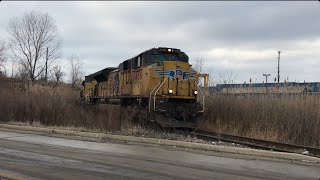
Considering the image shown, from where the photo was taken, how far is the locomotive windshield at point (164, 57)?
63.8 ft

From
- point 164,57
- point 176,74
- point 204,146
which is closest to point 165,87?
point 176,74

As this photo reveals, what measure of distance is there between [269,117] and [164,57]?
5.85 metres

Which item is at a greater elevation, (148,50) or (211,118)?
(148,50)

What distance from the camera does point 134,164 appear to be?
987 centimetres

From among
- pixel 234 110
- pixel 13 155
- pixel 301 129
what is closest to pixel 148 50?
pixel 234 110

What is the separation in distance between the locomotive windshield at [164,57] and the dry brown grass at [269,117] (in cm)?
306

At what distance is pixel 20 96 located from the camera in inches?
1035

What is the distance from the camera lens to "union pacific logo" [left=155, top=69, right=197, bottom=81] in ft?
61.9

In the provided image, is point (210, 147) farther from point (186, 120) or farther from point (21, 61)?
point (21, 61)

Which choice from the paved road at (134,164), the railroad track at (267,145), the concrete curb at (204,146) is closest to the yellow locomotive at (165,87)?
the railroad track at (267,145)

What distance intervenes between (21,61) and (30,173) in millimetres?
58789

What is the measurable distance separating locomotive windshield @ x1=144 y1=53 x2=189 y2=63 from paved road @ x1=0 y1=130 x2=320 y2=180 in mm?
6931

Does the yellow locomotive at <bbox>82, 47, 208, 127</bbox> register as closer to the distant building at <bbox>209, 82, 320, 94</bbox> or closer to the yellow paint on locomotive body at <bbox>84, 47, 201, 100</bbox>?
the yellow paint on locomotive body at <bbox>84, 47, 201, 100</bbox>

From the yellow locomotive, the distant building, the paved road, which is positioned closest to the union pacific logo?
the yellow locomotive
